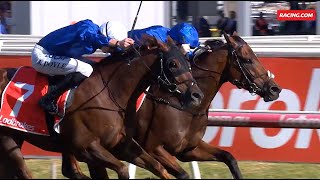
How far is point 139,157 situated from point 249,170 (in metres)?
1.97

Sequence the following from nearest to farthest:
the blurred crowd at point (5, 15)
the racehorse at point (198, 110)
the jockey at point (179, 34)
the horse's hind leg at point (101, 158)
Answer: the horse's hind leg at point (101, 158)
the racehorse at point (198, 110)
the jockey at point (179, 34)
the blurred crowd at point (5, 15)

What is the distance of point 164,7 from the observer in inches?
553

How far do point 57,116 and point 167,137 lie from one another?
1041 mm

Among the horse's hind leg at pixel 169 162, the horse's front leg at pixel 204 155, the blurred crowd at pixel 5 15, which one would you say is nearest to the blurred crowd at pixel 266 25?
the blurred crowd at pixel 5 15

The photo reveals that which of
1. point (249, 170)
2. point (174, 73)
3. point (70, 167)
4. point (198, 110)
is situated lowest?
point (249, 170)

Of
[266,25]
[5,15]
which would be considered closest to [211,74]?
[266,25]

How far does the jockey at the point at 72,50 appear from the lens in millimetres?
7801

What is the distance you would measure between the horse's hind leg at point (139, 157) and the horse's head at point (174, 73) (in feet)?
1.79

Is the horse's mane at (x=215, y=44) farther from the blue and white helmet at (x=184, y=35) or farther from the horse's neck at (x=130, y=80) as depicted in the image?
the horse's neck at (x=130, y=80)

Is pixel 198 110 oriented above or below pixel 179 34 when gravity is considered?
below

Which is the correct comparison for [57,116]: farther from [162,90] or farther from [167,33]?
[167,33]

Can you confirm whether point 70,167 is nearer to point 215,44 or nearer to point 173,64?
point 173,64

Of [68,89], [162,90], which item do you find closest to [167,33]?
[162,90]

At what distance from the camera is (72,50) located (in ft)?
26.2
